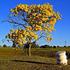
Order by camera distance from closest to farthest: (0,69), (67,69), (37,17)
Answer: (67,69), (0,69), (37,17)

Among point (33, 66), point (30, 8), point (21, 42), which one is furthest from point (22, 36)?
point (33, 66)

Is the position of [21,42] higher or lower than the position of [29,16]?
lower

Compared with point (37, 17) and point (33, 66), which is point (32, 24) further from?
point (33, 66)

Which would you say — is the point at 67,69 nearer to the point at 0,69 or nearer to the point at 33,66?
the point at 33,66

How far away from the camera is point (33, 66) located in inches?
1199

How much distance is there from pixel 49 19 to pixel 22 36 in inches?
299

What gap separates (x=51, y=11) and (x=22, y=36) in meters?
9.01

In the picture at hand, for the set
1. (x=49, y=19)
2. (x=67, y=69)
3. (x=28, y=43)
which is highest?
(x=49, y=19)

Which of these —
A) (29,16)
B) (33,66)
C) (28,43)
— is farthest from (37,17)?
(33,66)

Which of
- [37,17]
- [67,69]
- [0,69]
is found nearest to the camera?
[67,69]

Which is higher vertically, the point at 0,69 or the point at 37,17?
the point at 37,17

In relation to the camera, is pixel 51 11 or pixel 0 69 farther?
pixel 51 11

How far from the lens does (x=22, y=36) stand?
236 ft

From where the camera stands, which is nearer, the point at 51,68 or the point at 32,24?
the point at 51,68
